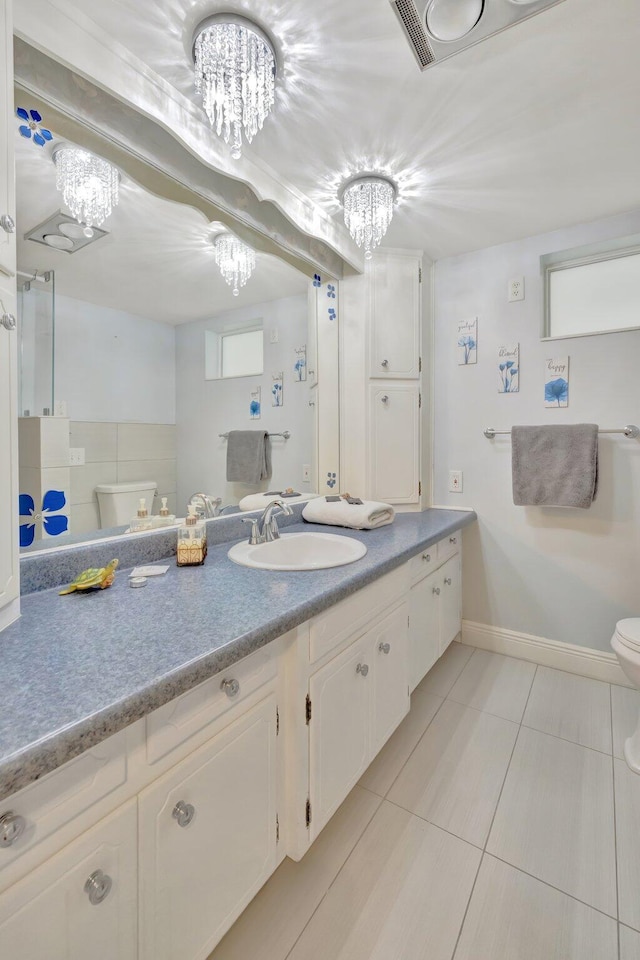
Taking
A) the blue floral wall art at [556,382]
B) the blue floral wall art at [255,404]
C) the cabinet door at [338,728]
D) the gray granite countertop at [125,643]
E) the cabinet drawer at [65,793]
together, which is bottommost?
the cabinet door at [338,728]

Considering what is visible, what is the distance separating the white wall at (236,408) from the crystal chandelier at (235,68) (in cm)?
63

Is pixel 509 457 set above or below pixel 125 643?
above

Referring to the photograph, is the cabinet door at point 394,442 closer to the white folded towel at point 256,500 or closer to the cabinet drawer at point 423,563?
the cabinet drawer at point 423,563

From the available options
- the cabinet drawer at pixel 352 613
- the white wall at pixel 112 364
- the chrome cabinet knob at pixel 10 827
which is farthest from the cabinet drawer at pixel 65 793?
the white wall at pixel 112 364

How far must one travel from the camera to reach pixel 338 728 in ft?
3.92

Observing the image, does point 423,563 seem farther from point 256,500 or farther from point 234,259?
point 234,259

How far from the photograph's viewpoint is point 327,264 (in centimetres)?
211

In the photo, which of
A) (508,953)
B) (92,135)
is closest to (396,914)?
(508,953)

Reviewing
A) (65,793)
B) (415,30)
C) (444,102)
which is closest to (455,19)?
(415,30)

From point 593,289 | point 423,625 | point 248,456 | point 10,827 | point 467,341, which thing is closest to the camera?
point 10,827

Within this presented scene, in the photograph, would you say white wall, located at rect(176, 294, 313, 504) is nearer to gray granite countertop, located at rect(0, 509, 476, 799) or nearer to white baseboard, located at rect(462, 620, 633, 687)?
gray granite countertop, located at rect(0, 509, 476, 799)

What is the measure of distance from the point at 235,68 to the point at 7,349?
0.93 meters

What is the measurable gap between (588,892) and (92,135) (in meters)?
2.47

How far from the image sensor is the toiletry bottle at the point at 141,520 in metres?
1.33
